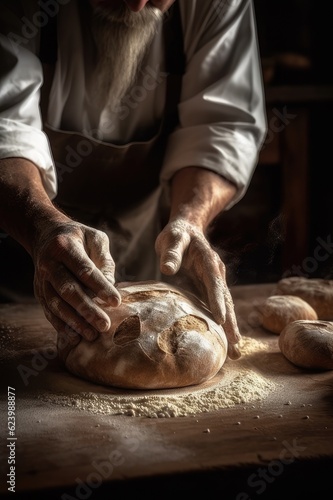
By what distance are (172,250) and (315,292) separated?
0.72 metres

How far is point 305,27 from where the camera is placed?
386 centimetres

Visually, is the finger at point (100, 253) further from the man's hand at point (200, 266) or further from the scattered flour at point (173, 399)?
the scattered flour at point (173, 399)

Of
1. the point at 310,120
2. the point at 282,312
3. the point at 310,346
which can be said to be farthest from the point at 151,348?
the point at 310,120

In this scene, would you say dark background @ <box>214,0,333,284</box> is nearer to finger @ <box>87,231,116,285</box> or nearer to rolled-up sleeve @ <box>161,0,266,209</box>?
rolled-up sleeve @ <box>161,0,266,209</box>

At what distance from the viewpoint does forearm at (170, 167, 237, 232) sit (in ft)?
6.65

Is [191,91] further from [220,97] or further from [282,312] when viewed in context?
[282,312]

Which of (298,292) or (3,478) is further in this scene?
(298,292)

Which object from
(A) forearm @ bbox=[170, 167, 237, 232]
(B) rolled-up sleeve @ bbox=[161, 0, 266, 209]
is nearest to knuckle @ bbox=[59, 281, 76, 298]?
(A) forearm @ bbox=[170, 167, 237, 232]

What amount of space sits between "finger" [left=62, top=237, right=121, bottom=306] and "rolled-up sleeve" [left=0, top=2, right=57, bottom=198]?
0.54m

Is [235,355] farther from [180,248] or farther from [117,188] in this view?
[117,188]

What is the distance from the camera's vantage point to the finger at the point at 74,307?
1490 millimetres

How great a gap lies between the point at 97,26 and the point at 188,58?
0.39 metres

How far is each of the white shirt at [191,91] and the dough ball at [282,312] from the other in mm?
520

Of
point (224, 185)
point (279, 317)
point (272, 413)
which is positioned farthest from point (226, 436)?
point (224, 185)
